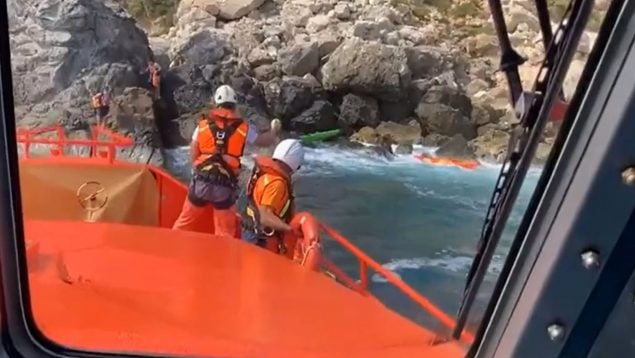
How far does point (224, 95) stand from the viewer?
4.17 ft

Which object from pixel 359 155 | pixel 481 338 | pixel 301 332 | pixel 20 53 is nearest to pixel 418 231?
pixel 359 155

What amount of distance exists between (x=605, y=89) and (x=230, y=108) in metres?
0.68

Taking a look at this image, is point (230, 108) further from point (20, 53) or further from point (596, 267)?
point (596, 267)

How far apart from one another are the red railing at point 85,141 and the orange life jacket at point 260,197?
0.80ft

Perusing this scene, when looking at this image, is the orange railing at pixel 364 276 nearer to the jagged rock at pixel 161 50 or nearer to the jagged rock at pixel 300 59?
the jagged rock at pixel 300 59

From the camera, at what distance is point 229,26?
1.18m

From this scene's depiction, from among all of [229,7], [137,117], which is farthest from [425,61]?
[137,117]

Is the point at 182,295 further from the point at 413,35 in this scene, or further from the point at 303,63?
the point at 413,35

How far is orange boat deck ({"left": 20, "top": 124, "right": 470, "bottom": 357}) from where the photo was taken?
106 cm

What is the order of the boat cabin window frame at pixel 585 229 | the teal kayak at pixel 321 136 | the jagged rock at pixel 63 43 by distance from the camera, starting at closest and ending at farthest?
1. the boat cabin window frame at pixel 585 229
2. the jagged rock at pixel 63 43
3. the teal kayak at pixel 321 136

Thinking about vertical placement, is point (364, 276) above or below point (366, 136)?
below

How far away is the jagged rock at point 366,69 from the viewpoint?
1.17m

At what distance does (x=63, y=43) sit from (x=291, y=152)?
0.42m

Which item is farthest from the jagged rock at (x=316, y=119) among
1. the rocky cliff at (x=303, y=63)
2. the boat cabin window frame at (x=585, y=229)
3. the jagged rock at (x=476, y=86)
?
the boat cabin window frame at (x=585, y=229)
